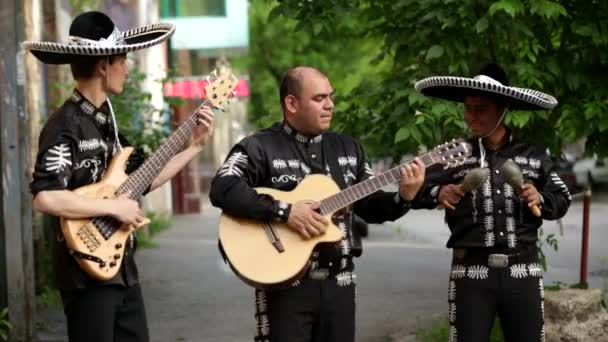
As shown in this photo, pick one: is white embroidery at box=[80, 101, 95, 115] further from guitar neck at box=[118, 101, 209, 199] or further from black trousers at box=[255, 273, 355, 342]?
black trousers at box=[255, 273, 355, 342]

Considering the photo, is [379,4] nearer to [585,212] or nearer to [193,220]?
[585,212]

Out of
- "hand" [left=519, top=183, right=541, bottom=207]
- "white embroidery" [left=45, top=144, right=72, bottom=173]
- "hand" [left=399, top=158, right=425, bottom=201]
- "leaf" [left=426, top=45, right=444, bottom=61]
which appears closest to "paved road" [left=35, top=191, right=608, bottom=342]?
"leaf" [left=426, top=45, right=444, bottom=61]

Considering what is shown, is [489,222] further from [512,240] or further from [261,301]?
[261,301]

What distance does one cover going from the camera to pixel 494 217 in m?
5.39

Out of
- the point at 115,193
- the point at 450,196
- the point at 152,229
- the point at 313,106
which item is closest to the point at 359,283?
the point at 450,196

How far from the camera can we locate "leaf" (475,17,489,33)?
7043mm

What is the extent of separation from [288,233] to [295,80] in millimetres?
712

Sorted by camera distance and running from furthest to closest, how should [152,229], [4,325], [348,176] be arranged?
1. [152,229]
2. [4,325]
3. [348,176]

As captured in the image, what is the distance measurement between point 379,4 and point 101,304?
3.94 metres

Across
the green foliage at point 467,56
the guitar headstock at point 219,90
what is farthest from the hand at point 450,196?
the green foliage at point 467,56

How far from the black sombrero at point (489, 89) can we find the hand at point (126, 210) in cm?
161

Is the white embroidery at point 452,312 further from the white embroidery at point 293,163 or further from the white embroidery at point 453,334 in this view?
the white embroidery at point 293,163

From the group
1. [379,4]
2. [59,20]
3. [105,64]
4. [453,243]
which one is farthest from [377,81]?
[59,20]

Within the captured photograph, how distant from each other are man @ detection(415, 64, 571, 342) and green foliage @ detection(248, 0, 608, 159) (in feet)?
5.32
